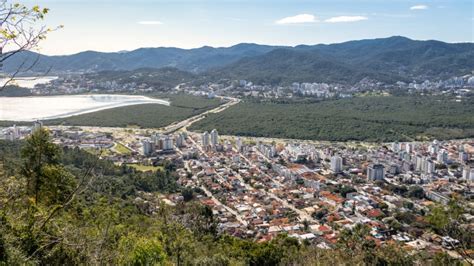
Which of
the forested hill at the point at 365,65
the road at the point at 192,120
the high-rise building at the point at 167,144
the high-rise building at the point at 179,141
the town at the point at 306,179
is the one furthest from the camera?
the forested hill at the point at 365,65

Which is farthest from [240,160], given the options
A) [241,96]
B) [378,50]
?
[378,50]

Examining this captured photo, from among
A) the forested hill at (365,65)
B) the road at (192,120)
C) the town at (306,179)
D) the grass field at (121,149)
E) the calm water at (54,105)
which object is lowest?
the town at (306,179)

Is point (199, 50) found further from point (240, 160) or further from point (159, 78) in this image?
point (240, 160)

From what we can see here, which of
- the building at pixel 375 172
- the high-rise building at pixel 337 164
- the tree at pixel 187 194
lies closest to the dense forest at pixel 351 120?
the high-rise building at pixel 337 164

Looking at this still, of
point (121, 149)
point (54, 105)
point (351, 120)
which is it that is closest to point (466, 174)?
point (351, 120)

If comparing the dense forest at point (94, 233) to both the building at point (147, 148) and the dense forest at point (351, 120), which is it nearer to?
the building at point (147, 148)

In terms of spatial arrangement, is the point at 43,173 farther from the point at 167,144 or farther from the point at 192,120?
the point at 192,120
